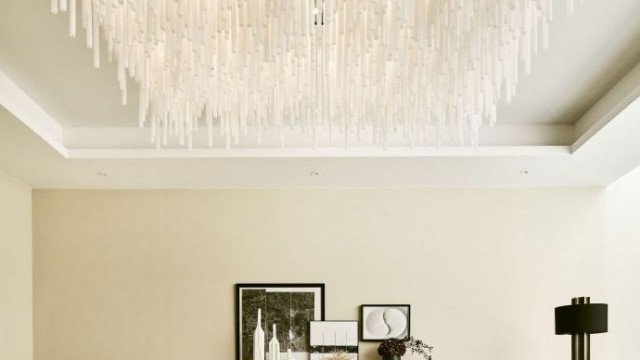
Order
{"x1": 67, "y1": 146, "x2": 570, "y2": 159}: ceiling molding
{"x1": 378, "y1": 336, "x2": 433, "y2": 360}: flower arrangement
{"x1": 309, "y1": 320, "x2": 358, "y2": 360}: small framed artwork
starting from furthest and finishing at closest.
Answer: {"x1": 309, "y1": 320, "x2": 358, "y2": 360}: small framed artwork
{"x1": 378, "y1": 336, "x2": 433, "y2": 360}: flower arrangement
{"x1": 67, "y1": 146, "x2": 570, "y2": 159}: ceiling molding

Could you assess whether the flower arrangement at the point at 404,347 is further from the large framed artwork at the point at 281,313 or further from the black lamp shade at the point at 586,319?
the black lamp shade at the point at 586,319

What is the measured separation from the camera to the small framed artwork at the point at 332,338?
7875mm

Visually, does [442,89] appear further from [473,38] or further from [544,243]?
[544,243]

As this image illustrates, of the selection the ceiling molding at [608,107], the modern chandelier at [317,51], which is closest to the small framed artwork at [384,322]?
the ceiling molding at [608,107]

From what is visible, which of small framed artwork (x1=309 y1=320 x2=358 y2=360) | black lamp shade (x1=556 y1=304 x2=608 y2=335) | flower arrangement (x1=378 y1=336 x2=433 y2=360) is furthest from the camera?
small framed artwork (x1=309 y1=320 x2=358 y2=360)

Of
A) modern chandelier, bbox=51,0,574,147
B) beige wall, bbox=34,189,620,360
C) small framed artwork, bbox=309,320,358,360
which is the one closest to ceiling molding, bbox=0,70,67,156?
beige wall, bbox=34,189,620,360

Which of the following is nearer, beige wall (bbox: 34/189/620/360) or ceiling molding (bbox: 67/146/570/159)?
ceiling molding (bbox: 67/146/570/159)

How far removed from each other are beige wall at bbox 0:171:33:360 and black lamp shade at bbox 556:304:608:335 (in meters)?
4.52

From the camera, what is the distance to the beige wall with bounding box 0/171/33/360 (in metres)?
7.41

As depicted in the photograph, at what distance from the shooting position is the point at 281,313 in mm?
7941

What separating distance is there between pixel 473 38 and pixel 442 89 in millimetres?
456

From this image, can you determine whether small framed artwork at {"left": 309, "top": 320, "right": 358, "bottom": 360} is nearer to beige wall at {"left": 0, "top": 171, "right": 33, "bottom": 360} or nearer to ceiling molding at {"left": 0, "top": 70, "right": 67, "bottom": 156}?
beige wall at {"left": 0, "top": 171, "right": 33, "bottom": 360}

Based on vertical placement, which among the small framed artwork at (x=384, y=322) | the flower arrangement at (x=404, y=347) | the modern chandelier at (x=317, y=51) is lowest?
the flower arrangement at (x=404, y=347)

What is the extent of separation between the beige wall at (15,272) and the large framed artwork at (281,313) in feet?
5.97
